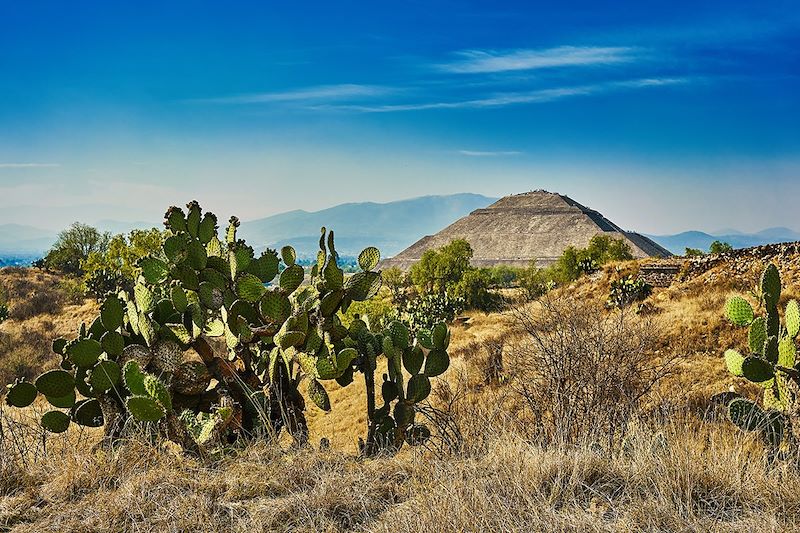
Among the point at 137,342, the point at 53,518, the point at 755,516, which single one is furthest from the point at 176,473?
the point at 755,516

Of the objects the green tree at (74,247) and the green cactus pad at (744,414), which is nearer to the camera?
the green cactus pad at (744,414)

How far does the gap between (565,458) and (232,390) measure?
9.27ft

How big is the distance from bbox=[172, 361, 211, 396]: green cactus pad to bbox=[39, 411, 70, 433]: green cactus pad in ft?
2.61

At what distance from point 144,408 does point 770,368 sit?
448 centimetres

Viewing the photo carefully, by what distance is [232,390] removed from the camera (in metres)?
5.13

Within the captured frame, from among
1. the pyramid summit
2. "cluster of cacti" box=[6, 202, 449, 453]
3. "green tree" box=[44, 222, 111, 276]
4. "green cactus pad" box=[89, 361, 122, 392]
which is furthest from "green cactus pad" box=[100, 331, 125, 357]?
the pyramid summit

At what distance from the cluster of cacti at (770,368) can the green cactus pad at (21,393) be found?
5.26m

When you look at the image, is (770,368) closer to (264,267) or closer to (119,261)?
(264,267)

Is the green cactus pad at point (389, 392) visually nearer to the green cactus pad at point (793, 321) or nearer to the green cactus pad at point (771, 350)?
the green cactus pad at point (771, 350)

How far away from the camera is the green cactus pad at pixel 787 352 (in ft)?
15.5

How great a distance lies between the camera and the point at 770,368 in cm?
471

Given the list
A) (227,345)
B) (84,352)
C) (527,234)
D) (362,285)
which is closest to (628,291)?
(362,285)

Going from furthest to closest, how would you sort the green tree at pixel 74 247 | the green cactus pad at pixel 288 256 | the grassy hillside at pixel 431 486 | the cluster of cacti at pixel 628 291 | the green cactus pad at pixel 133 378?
the green tree at pixel 74 247 < the cluster of cacti at pixel 628 291 < the green cactus pad at pixel 288 256 < the green cactus pad at pixel 133 378 < the grassy hillside at pixel 431 486

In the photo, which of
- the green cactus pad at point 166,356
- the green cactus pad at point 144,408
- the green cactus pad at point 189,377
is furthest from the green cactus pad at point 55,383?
the green cactus pad at point 144,408
